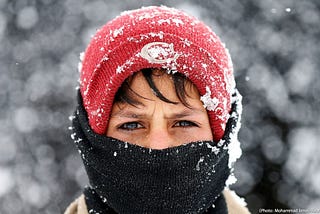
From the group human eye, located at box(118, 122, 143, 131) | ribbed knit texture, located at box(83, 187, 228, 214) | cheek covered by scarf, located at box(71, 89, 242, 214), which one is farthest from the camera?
ribbed knit texture, located at box(83, 187, 228, 214)

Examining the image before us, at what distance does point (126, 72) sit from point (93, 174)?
1.60 feet

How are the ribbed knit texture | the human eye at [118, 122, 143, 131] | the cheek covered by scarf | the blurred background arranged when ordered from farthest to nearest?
the blurred background, the ribbed knit texture, the human eye at [118, 122, 143, 131], the cheek covered by scarf

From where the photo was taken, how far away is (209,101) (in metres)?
2.27

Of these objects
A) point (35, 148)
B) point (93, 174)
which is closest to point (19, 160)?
point (35, 148)

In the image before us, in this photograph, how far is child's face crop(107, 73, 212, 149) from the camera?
2.24 metres

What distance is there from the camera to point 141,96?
2.24m

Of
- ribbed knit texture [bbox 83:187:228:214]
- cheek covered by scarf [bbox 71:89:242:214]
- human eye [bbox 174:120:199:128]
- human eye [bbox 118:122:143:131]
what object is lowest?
ribbed knit texture [bbox 83:187:228:214]

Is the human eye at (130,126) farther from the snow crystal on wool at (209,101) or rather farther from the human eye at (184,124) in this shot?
the snow crystal on wool at (209,101)

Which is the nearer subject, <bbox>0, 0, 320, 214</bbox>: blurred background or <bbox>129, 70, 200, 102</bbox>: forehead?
<bbox>129, 70, 200, 102</bbox>: forehead

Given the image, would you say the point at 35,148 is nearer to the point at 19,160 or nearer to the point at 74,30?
the point at 19,160

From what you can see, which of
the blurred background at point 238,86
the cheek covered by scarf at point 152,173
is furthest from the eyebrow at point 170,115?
the blurred background at point 238,86

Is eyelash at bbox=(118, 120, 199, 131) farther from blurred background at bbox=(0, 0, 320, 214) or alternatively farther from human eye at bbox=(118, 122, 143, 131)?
blurred background at bbox=(0, 0, 320, 214)

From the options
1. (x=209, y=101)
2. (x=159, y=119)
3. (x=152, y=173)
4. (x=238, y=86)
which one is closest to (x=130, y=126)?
(x=159, y=119)

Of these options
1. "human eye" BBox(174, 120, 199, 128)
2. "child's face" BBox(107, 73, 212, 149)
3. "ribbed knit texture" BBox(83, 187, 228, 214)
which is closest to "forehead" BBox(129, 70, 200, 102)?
"child's face" BBox(107, 73, 212, 149)
